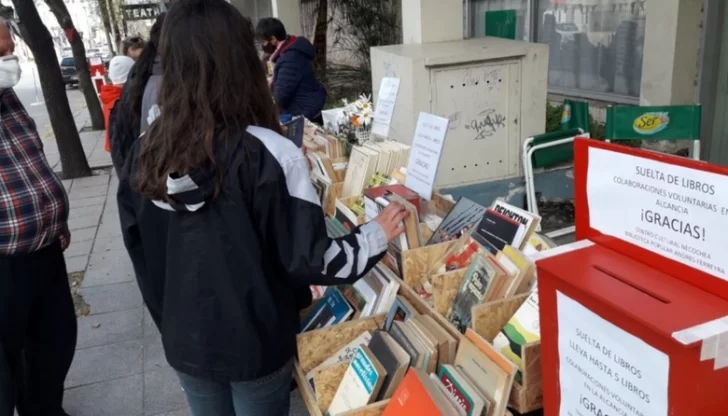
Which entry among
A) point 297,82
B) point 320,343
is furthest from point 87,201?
point 320,343

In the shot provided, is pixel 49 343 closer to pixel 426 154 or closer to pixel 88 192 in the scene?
pixel 426 154

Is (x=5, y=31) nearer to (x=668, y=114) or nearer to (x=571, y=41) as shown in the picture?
(x=668, y=114)

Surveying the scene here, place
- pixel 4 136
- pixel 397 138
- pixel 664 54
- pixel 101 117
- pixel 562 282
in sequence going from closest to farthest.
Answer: pixel 562 282 → pixel 4 136 → pixel 397 138 → pixel 664 54 → pixel 101 117

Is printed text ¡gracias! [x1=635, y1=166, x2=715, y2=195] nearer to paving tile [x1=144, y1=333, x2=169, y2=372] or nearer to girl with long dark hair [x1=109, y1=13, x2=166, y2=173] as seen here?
girl with long dark hair [x1=109, y1=13, x2=166, y2=173]

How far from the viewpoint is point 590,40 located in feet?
22.7

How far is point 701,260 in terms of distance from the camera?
100 centimetres

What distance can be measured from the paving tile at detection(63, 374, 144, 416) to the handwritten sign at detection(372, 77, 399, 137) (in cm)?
186

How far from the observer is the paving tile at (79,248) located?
545 cm

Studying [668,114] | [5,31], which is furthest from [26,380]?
[668,114]

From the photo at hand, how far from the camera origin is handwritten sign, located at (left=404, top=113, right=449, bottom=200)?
2.12 metres

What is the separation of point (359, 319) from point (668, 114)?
2398mm

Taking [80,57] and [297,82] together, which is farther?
[80,57]

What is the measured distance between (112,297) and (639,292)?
164 inches

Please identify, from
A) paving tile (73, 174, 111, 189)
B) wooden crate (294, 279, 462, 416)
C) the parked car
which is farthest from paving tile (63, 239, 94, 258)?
the parked car
